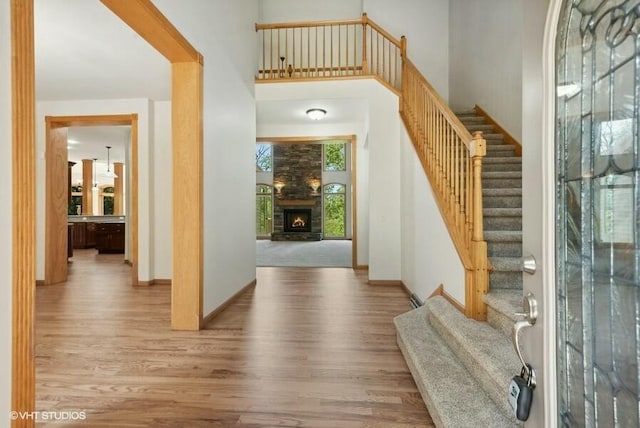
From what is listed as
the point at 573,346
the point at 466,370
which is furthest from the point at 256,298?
the point at 573,346

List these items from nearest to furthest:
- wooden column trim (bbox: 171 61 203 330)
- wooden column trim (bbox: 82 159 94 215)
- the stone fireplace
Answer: wooden column trim (bbox: 171 61 203 330) < wooden column trim (bbox: 82 159 94 215) < the stone fireplace

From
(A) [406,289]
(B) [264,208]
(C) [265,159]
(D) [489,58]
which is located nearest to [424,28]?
(D) [489,58]

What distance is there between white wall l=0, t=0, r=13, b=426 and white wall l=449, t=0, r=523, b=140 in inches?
180

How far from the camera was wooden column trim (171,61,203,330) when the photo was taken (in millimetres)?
2699

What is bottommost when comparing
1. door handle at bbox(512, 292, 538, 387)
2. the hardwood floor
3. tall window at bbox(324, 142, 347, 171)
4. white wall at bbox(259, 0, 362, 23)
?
the hardwood floor

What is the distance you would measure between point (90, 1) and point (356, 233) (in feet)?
15.3

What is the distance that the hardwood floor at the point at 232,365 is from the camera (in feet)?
5.31

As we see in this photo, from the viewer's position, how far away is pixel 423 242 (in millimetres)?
3318

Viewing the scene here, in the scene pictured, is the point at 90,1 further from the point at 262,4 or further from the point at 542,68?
the point at 262,4

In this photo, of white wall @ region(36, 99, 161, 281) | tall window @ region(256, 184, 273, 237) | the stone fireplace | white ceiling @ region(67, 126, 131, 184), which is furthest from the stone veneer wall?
white wall @ region(36, 99, 161, 281)

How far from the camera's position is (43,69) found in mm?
3559

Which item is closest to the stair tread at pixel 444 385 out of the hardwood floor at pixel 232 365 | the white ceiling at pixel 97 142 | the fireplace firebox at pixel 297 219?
the hardwood floor at pixel 232 365

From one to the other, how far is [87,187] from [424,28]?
1185 centimetres

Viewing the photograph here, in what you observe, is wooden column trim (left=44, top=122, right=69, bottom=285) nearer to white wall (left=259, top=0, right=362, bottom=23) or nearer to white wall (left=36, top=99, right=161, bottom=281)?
→ white wall (left=36, top=99, right=161, bottom=281)
